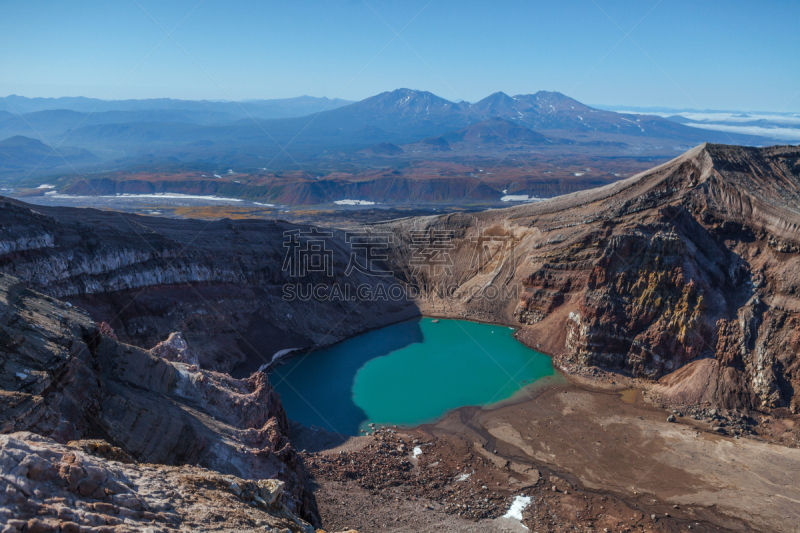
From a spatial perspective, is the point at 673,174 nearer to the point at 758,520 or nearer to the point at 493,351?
the point at 493,351

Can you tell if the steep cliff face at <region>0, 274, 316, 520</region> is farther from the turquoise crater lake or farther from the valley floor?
the turquoise crater lake

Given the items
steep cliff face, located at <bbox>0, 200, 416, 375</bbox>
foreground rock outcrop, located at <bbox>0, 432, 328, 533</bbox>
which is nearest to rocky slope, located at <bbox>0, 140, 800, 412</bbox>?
steep cliff face, located at <bbox>0, 200, 416, 375</bbox>

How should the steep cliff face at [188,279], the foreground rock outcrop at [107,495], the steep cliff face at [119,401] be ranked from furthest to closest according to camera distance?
1. the steep cliff face at [188,279]
2. the steep cliff face at [119,401]
3. the foreground rock outcrop at [107,495]

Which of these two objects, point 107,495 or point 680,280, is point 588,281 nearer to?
point 680,280

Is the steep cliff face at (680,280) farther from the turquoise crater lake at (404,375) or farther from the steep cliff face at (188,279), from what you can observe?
the steep cliff face at (188,279)

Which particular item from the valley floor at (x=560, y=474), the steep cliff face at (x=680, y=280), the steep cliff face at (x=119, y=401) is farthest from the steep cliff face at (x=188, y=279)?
the steep cliff face at (x=119, y=401)

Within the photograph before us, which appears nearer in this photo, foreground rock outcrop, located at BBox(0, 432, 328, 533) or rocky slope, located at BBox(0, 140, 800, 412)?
foreground rock outcrop, located at BBox(0, 432, 328, 533)
